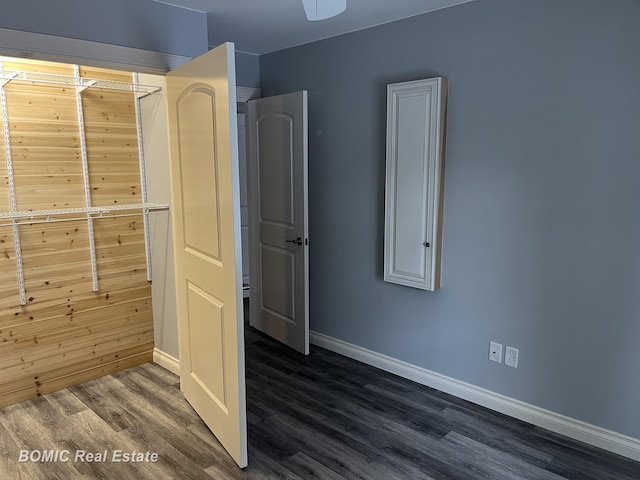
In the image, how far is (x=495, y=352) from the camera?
110 inches

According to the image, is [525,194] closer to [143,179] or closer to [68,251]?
[143,179]

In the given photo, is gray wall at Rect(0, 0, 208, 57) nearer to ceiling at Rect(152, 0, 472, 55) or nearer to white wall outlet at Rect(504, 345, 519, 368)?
ceiling at Rect(152, 0, 472, 55)

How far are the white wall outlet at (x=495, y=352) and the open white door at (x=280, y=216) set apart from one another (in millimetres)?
1388

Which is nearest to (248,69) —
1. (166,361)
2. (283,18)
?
(283,18)

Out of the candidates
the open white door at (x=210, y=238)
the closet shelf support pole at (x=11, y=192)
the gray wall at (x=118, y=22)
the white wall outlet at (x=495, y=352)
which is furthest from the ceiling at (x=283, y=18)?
the white wall outlet at (x=495, y=352)

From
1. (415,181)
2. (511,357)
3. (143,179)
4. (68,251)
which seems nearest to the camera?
(511,357)

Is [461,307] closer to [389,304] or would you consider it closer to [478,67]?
[389,304]

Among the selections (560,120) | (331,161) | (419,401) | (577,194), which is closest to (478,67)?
Result: (560,120)

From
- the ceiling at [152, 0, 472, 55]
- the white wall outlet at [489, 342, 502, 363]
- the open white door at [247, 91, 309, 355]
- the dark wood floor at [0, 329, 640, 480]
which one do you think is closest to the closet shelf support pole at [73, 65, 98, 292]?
the dark wood floor at [0, 329, 640, 480]

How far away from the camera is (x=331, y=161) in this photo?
11.7ft

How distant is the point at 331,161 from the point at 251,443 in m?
2.06

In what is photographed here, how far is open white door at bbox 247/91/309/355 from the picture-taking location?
3.48m

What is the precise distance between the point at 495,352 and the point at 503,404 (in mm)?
314

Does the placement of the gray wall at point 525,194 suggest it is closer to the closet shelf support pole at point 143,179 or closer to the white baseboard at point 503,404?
the white baseboard at point 503,404
